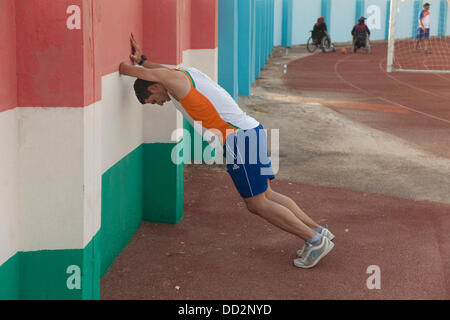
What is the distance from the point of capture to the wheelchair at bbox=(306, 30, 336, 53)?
31.4 m

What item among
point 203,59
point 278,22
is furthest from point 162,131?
point 278,22

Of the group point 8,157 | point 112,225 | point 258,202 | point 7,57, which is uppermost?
point 7,57

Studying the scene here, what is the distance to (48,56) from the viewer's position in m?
3.61

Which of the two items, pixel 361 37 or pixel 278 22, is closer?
pixel 361 37

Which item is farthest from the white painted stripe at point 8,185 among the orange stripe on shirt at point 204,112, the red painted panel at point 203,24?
the red painted panel at point 203,24

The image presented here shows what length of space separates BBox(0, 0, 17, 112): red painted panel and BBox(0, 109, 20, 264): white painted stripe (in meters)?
0.07

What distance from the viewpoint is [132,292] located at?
189 inches

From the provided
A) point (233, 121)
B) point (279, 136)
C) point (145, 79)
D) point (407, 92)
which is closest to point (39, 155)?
point (145, 79)

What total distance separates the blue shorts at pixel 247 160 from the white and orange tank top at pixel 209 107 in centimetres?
7

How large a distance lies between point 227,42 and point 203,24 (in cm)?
211

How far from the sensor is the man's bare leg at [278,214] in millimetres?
5180

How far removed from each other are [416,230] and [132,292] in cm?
291

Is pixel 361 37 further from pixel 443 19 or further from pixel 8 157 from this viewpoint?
pixel 8 157

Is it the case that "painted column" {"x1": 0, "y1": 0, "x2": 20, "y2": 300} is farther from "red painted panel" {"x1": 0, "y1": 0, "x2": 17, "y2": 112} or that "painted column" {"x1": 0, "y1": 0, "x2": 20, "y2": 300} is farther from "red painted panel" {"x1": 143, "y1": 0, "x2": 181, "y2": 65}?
"red painted panel" {"x1": 143, "y1": 0, "x2": 181, "y2": 65}
